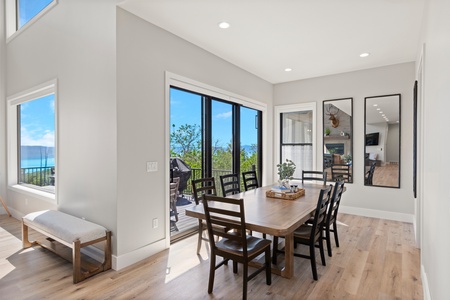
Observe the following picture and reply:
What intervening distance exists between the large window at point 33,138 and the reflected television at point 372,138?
18.0 ft

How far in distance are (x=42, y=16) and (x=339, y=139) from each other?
5770mm

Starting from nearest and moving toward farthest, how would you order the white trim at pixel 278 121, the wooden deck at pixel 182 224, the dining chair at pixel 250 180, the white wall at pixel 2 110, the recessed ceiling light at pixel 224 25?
1. the recessed ceiling light at pixel 224 25
2. the wooden deck at pixel 182 224
3. the dining chair at pixel 250 180
4. the white wall at pixel 2 110
5. the white trim at pixel 278 121

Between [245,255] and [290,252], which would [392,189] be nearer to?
[290,252]

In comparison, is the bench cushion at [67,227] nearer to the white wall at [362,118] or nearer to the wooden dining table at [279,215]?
the wooden dining table at [279,215]

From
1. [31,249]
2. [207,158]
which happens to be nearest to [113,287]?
[31,249]

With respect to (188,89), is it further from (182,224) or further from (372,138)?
(372,138)

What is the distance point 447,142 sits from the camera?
134 cm

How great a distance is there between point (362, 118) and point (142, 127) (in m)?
4.21

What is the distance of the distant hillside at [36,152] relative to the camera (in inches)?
161

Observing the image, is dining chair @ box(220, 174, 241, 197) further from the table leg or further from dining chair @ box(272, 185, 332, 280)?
the table leg

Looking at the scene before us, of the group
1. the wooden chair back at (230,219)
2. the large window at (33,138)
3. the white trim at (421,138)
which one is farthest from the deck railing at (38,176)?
the white trim at (421,138)

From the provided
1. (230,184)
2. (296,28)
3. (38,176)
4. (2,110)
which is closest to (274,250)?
(230,184)

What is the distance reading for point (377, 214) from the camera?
4.79 metres

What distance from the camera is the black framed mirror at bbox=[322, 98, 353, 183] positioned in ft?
16.7
